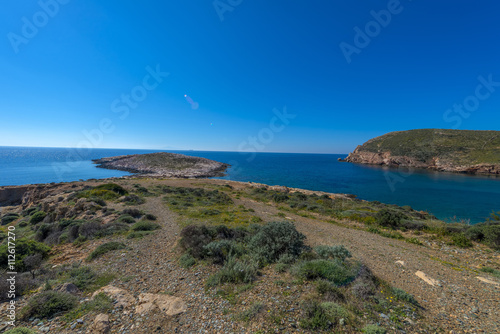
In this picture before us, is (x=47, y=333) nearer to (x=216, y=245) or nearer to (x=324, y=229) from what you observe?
(x=216, y=245)

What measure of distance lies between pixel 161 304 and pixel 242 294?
2.07 metres

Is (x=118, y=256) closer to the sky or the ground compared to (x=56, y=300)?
closer to the ground

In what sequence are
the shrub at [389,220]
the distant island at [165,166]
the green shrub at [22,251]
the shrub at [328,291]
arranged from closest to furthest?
the shrub at [328,291] < the green shrub at [22,251] < the shrub at [389,220] < the distant island at [165,166]

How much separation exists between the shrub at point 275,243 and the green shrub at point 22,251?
8298 mm

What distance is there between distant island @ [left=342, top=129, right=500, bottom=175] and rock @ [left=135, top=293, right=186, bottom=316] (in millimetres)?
89092

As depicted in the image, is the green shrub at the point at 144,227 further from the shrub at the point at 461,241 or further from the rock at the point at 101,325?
the shrub at the point at 461,241

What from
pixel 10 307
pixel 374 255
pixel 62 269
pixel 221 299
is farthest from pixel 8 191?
pixel 374 255

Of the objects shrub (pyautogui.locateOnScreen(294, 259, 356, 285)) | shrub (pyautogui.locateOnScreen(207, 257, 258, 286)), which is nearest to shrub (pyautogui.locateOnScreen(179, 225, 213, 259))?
shrub (pyautogui.locateOnScreen(207, 257, 258, 286))

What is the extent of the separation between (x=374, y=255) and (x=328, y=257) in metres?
2.63

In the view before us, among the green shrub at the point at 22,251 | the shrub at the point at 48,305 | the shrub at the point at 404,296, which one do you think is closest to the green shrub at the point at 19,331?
the shrub at the point at 48,305

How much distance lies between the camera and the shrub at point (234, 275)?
542 cm

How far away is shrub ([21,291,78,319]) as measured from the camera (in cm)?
405

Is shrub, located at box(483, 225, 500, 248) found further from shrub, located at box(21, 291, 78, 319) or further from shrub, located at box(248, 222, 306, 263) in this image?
shrub, located at box(21, 291, 78, 319)

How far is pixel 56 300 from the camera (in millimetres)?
4332
